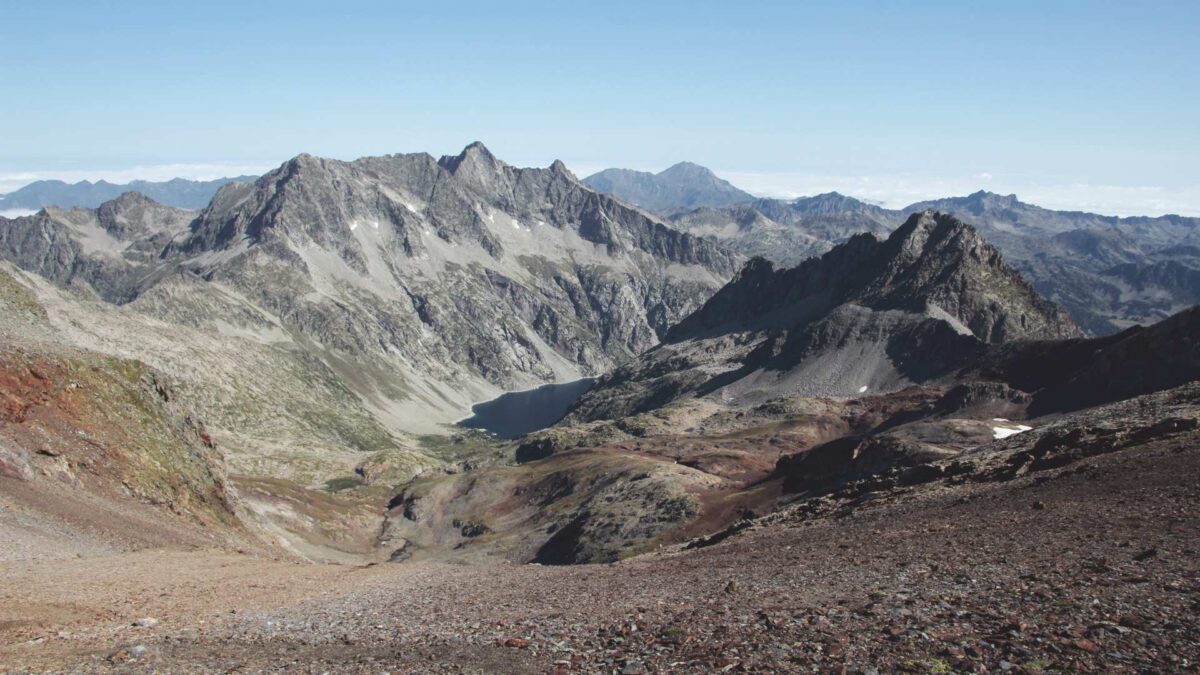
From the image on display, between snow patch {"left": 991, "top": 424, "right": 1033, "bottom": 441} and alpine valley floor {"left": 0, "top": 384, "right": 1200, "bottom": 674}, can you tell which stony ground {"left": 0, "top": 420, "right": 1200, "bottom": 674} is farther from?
snow patch {"left": 991, "top": 424, "right": 1033, "bottom": 441}

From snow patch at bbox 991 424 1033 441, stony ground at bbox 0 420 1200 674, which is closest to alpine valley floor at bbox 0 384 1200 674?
stony ground at bbox 0 420 1200 674

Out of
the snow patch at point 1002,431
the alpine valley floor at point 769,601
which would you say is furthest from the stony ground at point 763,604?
the snow patch at point 1002,431

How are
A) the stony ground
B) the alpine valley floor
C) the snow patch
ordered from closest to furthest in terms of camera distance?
the stony ground < the alpine valley floor < the snow patch

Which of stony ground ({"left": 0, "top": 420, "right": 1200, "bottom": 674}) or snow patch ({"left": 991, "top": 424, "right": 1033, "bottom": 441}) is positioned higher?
stony ground ({"left": 0, "top": 420, "right": 1200, "bottom": 674})

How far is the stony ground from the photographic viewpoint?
2084 centimetres

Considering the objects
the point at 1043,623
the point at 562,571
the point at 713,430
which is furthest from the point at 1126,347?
the point at 1043,623

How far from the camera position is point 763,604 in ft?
90.3

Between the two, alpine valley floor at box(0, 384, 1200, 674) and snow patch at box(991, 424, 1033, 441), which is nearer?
alpine valley floor at box(0, 384, 1200, 674)

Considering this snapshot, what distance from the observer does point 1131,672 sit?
17969 millimetres

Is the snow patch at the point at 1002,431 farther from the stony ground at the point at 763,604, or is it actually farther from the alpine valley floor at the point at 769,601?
the stony ground at the point at 763,604

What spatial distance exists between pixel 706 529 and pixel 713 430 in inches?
4118

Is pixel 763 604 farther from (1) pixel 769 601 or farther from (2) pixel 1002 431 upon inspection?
(2) pixel 1002 431

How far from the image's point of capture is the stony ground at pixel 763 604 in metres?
20.8

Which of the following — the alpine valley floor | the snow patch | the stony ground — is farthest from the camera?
the snow patch
